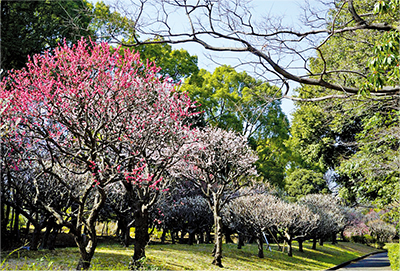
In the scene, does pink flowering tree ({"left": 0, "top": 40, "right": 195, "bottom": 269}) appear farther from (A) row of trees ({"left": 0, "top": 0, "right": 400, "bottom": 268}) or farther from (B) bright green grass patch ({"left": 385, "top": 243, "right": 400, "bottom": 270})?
(B) bright green grass patch ({"left": 385, "top": 243, "right": 400, "bottom": 270})

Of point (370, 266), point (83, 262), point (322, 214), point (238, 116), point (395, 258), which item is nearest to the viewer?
point (83, 262)

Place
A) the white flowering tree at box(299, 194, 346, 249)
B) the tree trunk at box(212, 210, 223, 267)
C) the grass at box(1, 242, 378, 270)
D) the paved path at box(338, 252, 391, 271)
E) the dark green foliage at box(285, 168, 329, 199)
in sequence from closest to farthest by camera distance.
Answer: the grass at box(1, 242, 378, 270) < the tree trunk at box(212, 210, 223, 267) < the paved path at box(338, 252, 391, 271) < the white flowering tree at box(299, 194, 346, 249) < the dark green foliage at box(285, 168, 329, 199)

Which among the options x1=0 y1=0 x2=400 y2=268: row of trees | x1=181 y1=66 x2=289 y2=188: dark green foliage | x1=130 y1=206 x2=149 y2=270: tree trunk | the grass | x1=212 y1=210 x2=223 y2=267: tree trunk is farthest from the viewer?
x1=181 y1=66 x2=289 y2=188: dark green foliage

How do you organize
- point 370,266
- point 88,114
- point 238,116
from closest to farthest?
1. point 88,114
2. point 370,266
3. point 238,116

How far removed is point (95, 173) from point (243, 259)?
10.2 meters

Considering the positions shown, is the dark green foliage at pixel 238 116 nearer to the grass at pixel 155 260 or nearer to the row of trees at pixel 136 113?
the row of trees at pixel 136 113

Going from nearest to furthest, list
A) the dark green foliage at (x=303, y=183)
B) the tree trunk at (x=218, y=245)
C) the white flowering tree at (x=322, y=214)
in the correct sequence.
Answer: the tree trunk at (x=218, y=245), the white flowering tree at (x=322, y=214), the dark green foliage at (x=303, y=183)

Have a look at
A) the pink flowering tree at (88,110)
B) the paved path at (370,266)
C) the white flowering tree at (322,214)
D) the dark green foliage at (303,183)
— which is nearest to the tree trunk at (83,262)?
the pink flowering tree at (88,110)

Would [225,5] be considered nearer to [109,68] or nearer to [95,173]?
[109,68]

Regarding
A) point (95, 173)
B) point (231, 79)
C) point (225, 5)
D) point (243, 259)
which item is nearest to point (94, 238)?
point (95, 173)

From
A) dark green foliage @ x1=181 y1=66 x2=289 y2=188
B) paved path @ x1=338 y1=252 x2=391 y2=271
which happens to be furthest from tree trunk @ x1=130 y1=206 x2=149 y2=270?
paved path @ x1=338 y1=252 x2=391 y2=271

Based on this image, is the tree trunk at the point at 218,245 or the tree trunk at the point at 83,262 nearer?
the tree trunk at the point at 83,262

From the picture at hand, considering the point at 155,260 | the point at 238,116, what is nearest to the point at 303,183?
the point at 238,116

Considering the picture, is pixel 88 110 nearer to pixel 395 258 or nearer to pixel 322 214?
pixel 395 258
